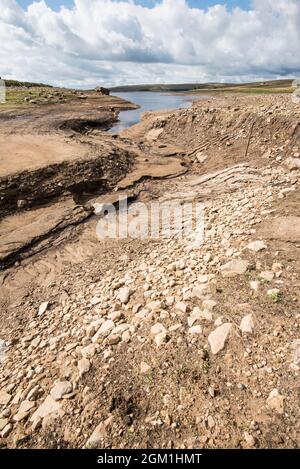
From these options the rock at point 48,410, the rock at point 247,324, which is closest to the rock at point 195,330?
the rock at point 247,324

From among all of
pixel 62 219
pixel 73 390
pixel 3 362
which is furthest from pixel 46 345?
pixel 62 219

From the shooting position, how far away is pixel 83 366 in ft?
17.2

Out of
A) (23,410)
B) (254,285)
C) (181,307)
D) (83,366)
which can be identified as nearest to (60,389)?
(83,366)

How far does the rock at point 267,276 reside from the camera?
599 cm

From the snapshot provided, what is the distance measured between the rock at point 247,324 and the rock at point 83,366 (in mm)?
2641

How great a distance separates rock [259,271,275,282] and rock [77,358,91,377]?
359 cm

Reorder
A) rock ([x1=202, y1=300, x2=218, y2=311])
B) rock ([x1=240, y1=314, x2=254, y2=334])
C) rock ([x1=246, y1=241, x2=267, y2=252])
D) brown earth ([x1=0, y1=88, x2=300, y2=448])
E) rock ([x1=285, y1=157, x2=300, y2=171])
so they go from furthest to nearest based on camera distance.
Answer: rock ([x1=285, y1=157, x2=300, y2=171])
rock ([x1=246, y1=241, x2=267, y2=252])
rock ([x1=202, y1=300, x2=218, y2=311])
rock ([x1=240, y1=314, x2=254, y2=334])
brown earth ([x1=0, y1=88, x2=300, y2=448])

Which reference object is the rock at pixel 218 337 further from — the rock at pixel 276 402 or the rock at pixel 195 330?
the rock at pixel 276 402

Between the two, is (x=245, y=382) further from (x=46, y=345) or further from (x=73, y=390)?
(x=46, y=345)

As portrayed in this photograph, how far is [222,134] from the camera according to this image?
18.1 meters

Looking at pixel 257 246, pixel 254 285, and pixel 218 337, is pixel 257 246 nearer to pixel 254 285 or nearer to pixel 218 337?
pixel 254 285

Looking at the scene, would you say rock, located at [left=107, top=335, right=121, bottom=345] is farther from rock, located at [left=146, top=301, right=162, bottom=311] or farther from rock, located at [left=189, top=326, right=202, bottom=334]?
rock, located at [left=189, top=326, right=202, bottom=334]

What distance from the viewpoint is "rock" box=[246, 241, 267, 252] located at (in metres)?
6.90

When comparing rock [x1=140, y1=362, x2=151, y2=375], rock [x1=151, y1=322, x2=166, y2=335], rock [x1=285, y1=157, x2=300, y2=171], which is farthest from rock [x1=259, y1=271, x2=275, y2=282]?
rock [x1=285, y1=157, x2=300, y2=171]
